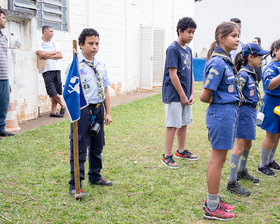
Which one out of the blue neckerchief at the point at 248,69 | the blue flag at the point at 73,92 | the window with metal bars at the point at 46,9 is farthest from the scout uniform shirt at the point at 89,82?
the window with metal bars at the point at 46,9

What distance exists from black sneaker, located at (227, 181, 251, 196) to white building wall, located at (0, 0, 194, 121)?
4.85m

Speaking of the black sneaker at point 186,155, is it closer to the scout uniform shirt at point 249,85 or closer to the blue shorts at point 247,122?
the blue shorts at point 247,122

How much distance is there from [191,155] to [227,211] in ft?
5.82

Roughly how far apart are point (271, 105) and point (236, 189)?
1242 millimetres


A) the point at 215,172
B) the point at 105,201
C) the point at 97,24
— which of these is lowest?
the point at 105,201


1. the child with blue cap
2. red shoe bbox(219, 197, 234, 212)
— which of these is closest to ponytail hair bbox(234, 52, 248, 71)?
the child with blue cap

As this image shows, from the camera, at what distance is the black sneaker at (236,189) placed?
364cm

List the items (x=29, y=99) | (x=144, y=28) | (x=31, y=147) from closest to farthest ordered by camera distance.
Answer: (x=31, y=147) → (x=29, y=99) → (x=144, y=28)

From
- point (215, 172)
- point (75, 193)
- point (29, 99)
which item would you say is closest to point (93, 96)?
point (75, 193)

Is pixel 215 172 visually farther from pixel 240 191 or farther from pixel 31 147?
pixel 31 147

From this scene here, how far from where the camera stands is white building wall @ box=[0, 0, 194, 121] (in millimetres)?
6941

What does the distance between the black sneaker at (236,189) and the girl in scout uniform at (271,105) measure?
2.63 feet

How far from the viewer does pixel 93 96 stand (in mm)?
3479

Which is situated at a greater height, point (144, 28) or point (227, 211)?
point (144, 28)
